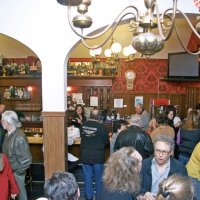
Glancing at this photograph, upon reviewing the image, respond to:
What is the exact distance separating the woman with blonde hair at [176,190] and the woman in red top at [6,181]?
2.10 m

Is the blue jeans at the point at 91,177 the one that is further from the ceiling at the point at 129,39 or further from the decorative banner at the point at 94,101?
the decorative banner at the point at 94,101

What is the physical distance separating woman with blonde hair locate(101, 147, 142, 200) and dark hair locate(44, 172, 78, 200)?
44cm

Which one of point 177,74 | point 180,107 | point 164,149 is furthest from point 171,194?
point 180,107

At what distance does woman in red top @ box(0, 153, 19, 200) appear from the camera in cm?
350

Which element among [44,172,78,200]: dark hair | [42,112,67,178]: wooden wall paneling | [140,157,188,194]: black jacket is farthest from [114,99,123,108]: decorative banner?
[44,172,78,200]: dark hair

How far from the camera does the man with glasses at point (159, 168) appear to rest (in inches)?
117

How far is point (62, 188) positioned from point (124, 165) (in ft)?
2.32

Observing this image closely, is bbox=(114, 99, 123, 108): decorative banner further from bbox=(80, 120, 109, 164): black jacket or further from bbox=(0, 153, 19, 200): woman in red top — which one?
bbox=(0, 153, 19, 200): woman in red top

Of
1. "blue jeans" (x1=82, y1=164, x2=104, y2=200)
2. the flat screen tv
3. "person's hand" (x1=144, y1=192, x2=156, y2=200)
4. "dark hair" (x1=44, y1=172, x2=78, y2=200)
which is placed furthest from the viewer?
the flat screen tv

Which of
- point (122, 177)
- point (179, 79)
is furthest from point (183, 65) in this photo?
point (122, 177)

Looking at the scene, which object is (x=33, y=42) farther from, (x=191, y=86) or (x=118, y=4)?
(x=191, y=86)

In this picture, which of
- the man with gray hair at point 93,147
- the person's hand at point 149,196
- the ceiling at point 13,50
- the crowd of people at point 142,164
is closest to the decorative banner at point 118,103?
the ceiling at point 13,50

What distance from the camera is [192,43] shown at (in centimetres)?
875

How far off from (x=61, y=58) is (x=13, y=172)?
1898mm
